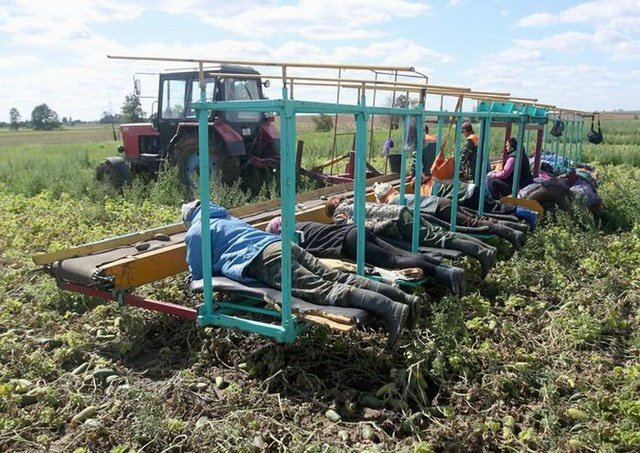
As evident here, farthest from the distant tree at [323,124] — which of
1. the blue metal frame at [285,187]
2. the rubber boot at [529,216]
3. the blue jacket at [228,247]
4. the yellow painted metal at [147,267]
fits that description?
the blue jacket at [228,247]

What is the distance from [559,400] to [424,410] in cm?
82

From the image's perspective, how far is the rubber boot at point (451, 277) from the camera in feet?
15.8

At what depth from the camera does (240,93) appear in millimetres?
10227

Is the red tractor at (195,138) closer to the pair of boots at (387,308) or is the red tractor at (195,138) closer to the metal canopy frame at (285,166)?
the metal canopy frame at (285,166)

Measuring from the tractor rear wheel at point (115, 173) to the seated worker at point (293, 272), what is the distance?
6398 mm

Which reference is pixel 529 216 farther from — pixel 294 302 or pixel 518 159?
pixel 294 302

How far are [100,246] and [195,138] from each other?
521cm

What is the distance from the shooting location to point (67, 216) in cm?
839

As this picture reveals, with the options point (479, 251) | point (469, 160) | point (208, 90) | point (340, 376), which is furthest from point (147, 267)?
point (208, 90)

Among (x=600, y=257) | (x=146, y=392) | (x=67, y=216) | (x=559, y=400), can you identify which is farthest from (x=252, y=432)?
(x=67, y=216)

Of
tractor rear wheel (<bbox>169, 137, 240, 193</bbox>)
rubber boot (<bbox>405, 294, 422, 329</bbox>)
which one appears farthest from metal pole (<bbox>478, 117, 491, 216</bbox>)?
tractor rear wheel (<bbox>169, 137, 240, 193</bbox>)

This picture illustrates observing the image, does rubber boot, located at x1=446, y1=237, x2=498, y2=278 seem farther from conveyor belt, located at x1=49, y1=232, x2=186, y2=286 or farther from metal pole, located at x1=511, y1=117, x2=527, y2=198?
metal pole, located at x1=511, y1=117, x2=527, y2=198

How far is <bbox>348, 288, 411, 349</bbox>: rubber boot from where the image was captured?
3.83m

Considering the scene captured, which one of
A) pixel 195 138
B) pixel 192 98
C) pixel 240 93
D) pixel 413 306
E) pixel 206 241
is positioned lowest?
pixel 413 306
